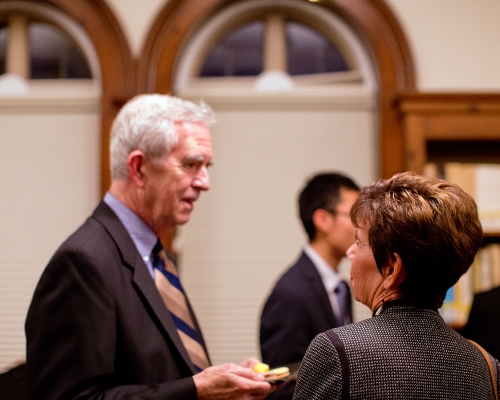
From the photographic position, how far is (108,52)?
3.50 m

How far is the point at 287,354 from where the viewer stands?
6.56ft

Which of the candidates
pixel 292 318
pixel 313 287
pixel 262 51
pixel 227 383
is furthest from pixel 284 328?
pixel 262 51

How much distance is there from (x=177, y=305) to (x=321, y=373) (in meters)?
0.75

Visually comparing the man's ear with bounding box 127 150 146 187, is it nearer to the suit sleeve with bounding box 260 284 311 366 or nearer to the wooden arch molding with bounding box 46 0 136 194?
the suit sleeve with bounding box 260 284 311 366

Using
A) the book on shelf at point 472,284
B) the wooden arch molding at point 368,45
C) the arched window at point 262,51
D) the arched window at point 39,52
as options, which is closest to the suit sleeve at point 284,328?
the book on shelf at point 472,284

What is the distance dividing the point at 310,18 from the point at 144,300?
2.72m

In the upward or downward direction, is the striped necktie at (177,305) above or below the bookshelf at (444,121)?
below

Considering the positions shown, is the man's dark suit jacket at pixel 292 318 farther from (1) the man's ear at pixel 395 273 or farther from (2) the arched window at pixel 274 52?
(2) the arched window at pixel 274 52

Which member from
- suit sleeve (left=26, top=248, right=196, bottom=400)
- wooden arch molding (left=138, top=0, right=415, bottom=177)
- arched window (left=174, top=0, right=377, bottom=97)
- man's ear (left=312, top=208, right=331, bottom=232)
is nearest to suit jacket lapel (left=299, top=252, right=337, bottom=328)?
man's ear (left=312, top=208, right=331, bottom=232)

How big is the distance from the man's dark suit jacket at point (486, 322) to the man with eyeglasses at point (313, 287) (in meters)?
0.57

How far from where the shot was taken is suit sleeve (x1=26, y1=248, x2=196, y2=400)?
4.34ft

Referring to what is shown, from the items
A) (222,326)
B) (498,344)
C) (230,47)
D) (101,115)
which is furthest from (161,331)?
(230,47)

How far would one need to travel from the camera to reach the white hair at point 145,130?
5.54 ft

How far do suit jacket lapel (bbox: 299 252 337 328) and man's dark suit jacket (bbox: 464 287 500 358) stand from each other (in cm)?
55
